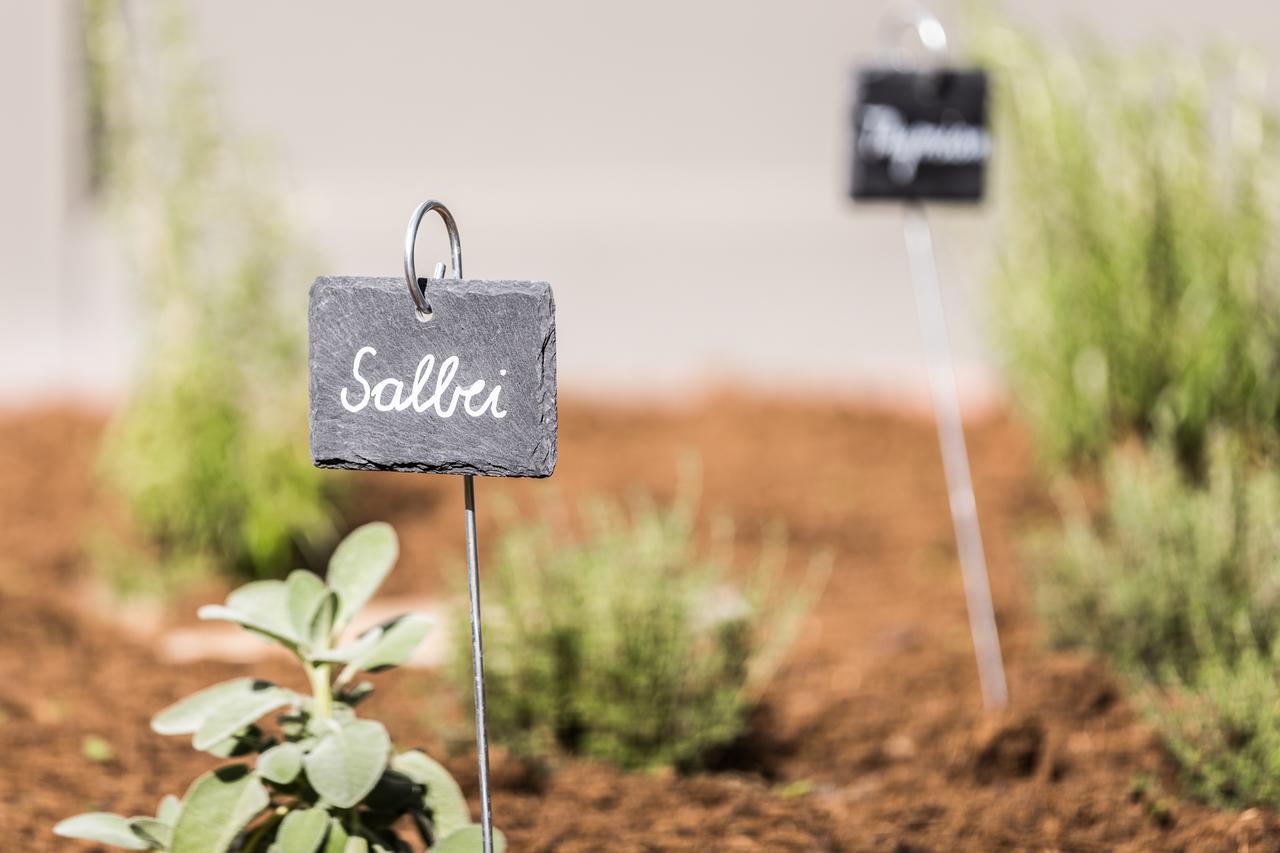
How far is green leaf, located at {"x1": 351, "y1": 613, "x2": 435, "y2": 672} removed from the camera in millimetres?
1791

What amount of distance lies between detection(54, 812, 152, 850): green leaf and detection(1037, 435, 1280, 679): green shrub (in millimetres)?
2040

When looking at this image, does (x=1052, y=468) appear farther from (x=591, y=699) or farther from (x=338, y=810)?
(x=338, y=810)

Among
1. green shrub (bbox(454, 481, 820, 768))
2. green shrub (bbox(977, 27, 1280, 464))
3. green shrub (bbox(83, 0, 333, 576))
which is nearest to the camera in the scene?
green shrub (bbox(454, 481, 820, 768))

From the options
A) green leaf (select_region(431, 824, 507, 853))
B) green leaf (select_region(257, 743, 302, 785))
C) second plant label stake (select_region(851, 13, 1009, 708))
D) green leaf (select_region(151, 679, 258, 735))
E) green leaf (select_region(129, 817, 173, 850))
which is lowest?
green leaf (select_region(431, 824, 507, 853))

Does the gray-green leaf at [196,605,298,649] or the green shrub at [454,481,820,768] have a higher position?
the gray-green leaf at [196,605,298,649]

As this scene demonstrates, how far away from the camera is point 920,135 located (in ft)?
10.8

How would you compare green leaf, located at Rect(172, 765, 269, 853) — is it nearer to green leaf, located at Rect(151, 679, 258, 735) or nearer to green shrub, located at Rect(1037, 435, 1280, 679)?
green leaf, located at Rect(151, 679, 258, 735)

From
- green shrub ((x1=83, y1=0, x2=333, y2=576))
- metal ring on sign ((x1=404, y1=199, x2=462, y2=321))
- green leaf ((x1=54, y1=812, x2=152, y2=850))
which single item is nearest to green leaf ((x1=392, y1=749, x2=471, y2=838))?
green leaf ((x1=54, y1=812, x2=152, y2=850))

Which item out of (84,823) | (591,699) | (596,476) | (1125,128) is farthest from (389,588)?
(1125,128)

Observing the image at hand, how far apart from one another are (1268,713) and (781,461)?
118 inches

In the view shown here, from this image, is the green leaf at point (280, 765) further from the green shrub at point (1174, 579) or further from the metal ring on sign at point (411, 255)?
the green shrub at point (1174, 579)

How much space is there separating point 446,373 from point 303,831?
0.59 m

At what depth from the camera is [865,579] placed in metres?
4.09

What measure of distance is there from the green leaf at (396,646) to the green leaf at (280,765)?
0.14 m
